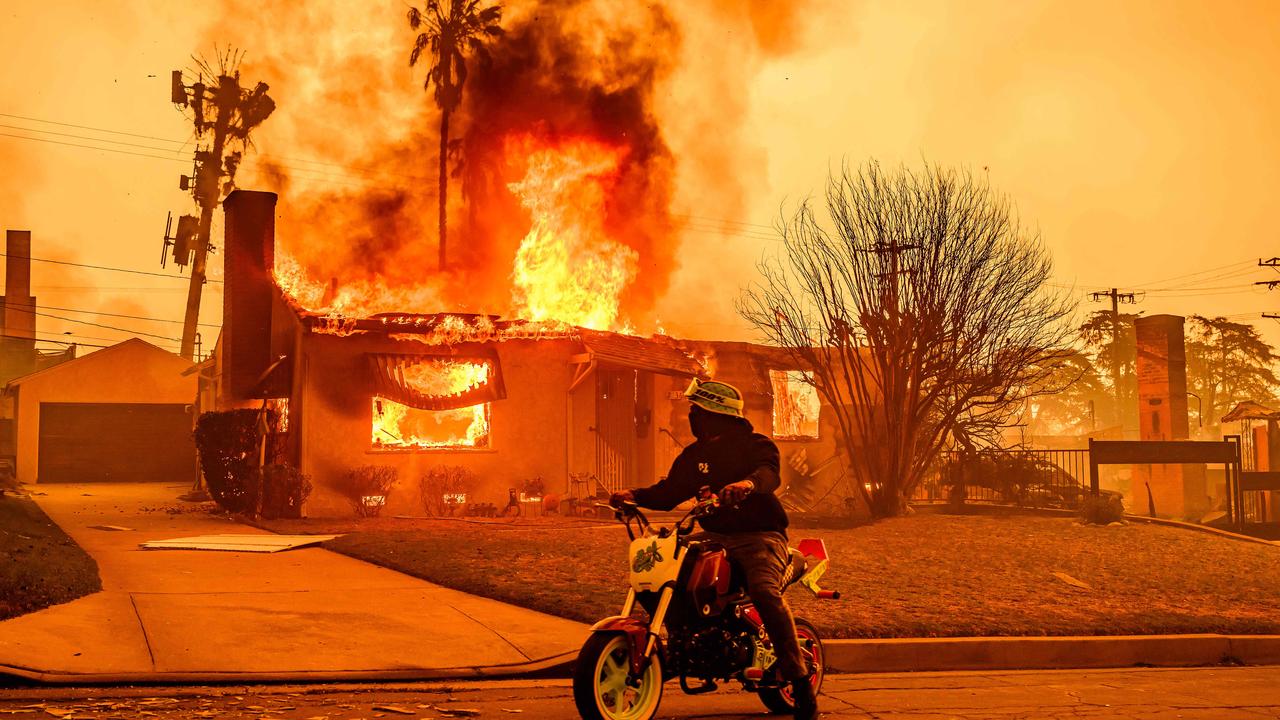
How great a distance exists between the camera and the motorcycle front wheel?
17.5 feet

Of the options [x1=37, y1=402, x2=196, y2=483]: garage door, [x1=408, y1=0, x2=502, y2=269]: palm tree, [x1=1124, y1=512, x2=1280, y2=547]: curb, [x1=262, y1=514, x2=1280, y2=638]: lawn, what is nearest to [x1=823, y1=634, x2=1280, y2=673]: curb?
[x1=262, y1=514, x2=1280, y2=638]: lawn

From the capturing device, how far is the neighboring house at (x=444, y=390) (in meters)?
19.6

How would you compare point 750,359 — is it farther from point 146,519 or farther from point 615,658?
point 615,658

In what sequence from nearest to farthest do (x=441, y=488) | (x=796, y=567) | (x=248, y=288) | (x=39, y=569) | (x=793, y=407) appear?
(x=796, y=567) < (x=39, y=569) < (x=441, y=488) < (x=248, y=288) < (x=793, y=407)

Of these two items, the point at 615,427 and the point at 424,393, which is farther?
the point at 615,427

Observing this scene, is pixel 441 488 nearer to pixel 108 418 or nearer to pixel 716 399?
pixel 716 399

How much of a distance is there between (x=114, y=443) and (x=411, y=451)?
25.5 metres

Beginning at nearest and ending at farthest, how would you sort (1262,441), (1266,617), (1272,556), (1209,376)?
(1266,617) → (1272,556) → (1262,441) → (1209,376)

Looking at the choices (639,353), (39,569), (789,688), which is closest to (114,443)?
(639,353)

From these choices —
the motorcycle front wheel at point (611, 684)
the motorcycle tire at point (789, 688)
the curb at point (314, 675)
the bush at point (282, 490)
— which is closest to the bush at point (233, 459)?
the bush at point (282, 490)

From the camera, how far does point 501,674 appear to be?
23.6 feet

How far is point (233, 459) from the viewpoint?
65.6 feet

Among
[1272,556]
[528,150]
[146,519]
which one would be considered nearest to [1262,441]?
[1272,556]

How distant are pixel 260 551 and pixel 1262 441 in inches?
1131
